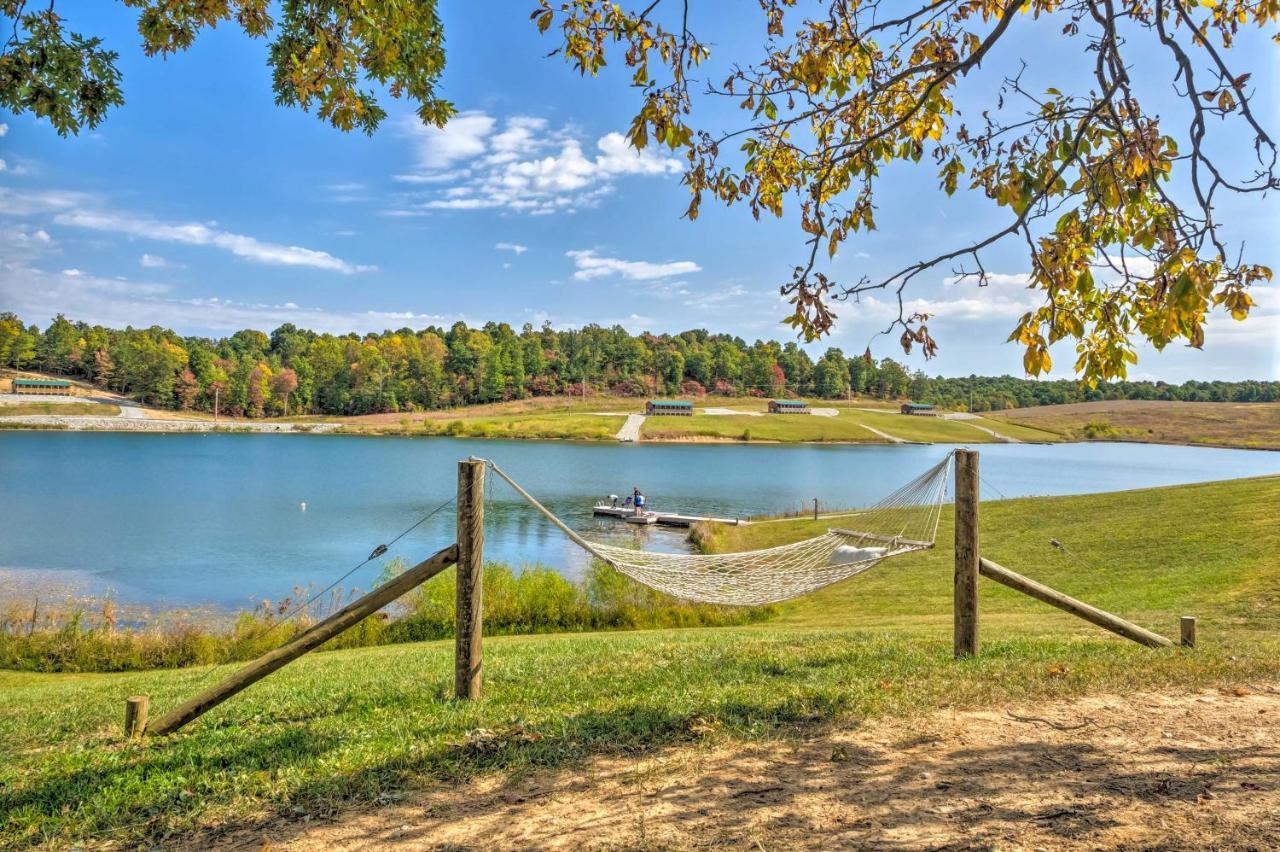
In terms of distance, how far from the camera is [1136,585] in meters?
10.1

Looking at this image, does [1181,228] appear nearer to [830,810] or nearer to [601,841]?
[830,810]

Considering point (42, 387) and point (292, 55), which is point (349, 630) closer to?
point (292, 55)

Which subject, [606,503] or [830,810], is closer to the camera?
[830,810]

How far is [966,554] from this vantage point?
4816 mm

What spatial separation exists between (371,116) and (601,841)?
4.13m

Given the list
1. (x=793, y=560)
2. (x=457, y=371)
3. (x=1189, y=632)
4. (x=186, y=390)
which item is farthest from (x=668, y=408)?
(x=1189, y=632)

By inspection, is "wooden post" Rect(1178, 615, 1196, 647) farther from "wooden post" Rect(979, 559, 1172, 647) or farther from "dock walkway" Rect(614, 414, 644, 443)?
"dock walkway" Rect(614, 414, 644, 443)

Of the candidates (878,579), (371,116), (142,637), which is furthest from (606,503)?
(371,116)

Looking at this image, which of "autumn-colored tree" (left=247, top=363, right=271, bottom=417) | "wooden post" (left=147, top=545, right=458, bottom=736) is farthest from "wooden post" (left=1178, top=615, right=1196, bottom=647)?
"autumn-colored tree" (left=247, top=363, right=271, bottom=417)

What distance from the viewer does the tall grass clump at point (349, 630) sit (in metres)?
10.3

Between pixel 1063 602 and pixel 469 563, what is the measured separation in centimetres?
400

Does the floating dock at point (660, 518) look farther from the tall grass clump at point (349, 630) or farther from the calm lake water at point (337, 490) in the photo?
the tall grass clump at point (349, 630)

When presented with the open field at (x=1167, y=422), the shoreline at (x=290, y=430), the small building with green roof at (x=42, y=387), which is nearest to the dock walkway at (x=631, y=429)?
the shoreline at (x=290, y=430)

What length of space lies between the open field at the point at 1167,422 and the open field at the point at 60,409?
A: 358 feet
